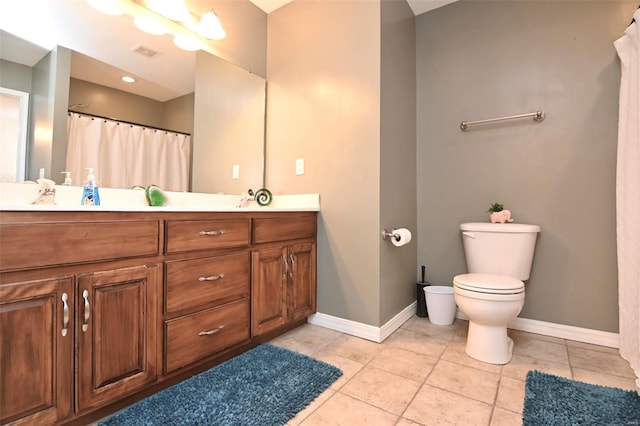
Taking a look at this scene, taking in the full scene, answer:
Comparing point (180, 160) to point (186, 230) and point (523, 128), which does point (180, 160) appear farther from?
point (523, 128)

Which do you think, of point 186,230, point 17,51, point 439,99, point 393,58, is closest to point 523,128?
point 439,99

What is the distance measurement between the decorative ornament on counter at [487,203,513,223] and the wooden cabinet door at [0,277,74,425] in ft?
7.30

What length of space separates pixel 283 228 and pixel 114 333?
0.97 meters

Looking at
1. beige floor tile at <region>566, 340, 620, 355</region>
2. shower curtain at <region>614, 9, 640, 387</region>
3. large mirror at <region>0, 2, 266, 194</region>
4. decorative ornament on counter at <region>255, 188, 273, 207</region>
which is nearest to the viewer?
large mirror at <region>0, 2, 266, 194</region>

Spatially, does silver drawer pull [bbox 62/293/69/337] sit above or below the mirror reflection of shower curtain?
below

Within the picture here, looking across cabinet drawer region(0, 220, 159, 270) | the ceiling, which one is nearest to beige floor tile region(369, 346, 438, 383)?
cabinet drawer region(0, 220, 159, 270)

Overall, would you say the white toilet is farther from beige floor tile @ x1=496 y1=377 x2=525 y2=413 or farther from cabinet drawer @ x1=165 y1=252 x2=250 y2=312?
cabinet drawer @ x1=165 y1=252 x2=250 y2=312

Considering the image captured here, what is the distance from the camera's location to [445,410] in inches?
48.1

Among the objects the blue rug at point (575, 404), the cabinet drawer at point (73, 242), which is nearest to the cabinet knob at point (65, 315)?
the cabinet drawer at point (73, 242)

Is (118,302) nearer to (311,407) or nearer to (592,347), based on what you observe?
(311,407)

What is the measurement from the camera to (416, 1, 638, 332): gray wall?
5.99 ft

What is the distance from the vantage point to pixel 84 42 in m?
1.51

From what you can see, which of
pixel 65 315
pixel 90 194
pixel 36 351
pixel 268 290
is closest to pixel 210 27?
pixel 90 194

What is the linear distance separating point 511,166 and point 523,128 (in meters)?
0.26
